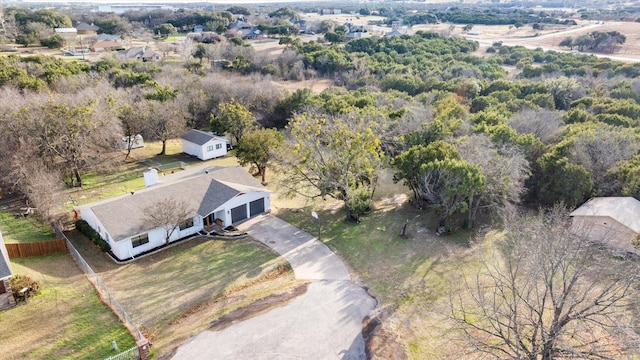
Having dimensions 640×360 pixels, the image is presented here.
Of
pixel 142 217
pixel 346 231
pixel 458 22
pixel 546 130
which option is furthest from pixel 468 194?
pixel 458 22

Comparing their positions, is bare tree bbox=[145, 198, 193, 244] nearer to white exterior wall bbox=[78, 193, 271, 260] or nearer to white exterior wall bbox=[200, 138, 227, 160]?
white exterior wall bbox=[78, 193, 271, 260]

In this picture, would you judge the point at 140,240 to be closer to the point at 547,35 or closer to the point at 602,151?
the point at 602,151

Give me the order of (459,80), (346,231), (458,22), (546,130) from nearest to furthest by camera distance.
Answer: (346,231), (546,130), (459,80), (458,22)

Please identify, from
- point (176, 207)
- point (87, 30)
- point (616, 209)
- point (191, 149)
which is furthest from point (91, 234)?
point (87, 30)

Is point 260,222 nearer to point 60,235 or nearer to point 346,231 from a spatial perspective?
point 346,231

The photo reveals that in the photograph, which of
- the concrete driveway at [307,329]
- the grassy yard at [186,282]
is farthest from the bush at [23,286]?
the concrete driveway at [307,329]

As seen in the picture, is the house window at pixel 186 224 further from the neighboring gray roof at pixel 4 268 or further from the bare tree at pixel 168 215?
the neighboring gray roof at pixel 4 268
